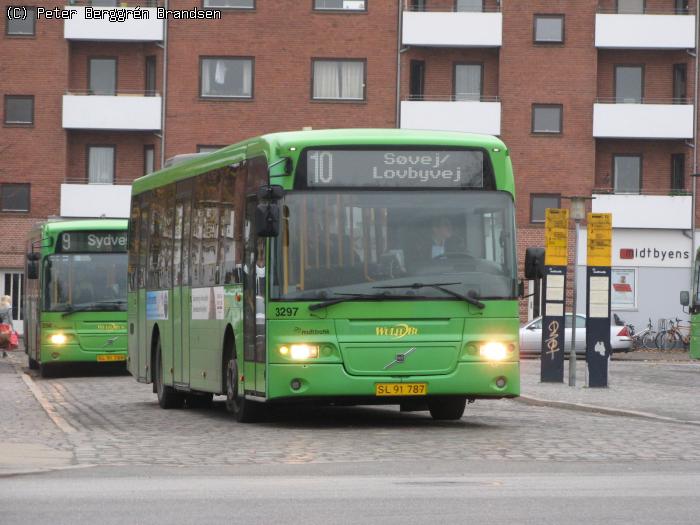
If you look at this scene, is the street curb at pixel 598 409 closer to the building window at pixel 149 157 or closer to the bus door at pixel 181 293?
the bus door at pixel 181 293

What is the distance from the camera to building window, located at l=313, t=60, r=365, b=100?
62938mm

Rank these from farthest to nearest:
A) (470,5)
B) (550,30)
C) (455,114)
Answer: (470,5), (550,30), (455,114)

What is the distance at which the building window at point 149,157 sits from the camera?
63312 mm

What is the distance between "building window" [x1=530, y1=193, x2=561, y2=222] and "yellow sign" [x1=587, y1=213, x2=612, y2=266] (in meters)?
36.3

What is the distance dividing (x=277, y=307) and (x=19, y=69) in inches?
1879

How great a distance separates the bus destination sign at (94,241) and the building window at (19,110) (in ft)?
100

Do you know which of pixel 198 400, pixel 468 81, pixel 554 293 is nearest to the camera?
pixel 198 400

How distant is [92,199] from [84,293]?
2980 centimetres

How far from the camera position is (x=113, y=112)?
204ft

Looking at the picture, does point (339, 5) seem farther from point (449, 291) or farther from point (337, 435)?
point (337, 435)

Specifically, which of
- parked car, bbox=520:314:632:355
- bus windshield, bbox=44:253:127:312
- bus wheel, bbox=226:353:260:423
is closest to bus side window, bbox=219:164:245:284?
bus wheel, bbox=226:353:260:423

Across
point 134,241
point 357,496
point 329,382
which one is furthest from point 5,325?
point 357,496

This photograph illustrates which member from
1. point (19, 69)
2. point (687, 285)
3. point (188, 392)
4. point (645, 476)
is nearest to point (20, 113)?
point (19, 69)

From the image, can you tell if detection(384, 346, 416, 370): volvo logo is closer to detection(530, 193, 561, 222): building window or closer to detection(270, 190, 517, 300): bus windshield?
detection(270, 190, 517, 300): bus windshield
